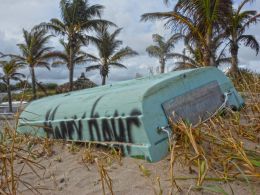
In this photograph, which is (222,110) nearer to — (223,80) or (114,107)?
(223,80)

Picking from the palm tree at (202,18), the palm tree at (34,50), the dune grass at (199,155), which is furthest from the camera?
the palm tree at (34,50)

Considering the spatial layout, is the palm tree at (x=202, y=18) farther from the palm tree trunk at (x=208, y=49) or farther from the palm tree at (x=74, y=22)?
the palm tree at (x=74, y=22)

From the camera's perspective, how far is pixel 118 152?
146 inches

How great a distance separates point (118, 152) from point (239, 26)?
43.2 ft

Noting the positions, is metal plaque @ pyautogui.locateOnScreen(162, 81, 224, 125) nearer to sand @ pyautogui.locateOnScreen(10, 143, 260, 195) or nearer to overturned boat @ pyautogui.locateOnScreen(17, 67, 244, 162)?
overturned boat @ pyautogui.locateOnScreen(17, 67, 244, 162)

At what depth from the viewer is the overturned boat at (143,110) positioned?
11.7 ft

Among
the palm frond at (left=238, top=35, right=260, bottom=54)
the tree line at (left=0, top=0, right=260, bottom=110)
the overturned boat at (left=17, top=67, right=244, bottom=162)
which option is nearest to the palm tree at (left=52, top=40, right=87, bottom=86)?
the tree line at (left=0, top=0, right=260, bottom=110)

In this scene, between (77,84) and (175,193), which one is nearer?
(175,193)

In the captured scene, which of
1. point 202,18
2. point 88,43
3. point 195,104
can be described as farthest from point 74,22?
point 195,104

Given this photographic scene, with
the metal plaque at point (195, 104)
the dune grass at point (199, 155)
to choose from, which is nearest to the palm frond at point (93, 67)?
the dune grass at point (199, 155)

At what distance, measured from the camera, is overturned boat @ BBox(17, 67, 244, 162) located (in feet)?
11.7

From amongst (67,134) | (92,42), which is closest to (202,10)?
(67,134)

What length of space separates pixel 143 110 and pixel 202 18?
24.0 feet

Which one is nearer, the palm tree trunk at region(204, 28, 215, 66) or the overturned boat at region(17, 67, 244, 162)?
the overturned boat at region(17, 67, 244, 162)
